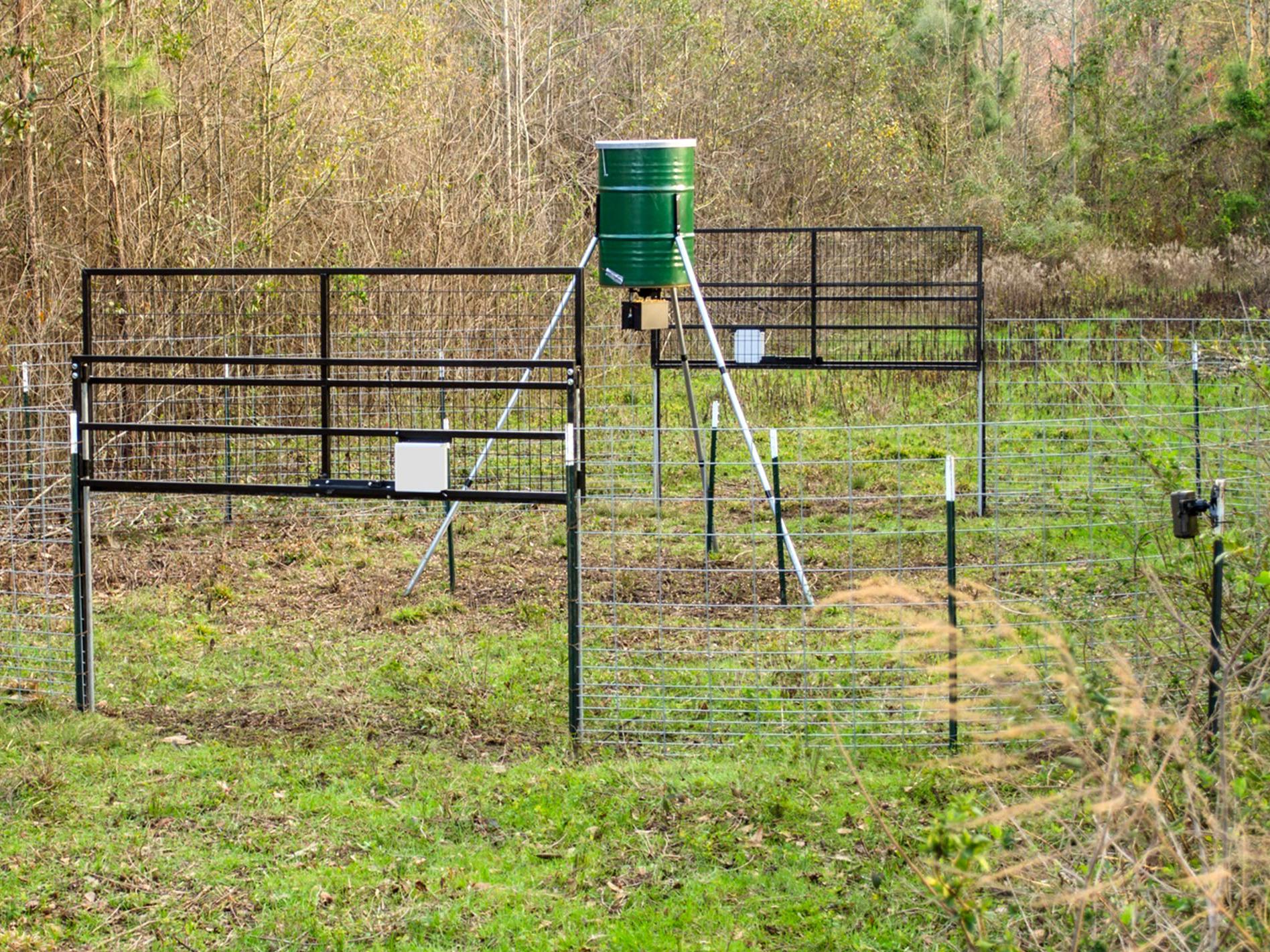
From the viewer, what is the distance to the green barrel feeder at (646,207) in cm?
933

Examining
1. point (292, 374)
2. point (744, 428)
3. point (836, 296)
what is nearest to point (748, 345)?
point (744, 428)

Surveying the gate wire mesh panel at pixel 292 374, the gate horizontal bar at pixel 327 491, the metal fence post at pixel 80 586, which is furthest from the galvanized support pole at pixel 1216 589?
the gate wire mesh panel at pixel 292 374

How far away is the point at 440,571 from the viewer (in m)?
9.71

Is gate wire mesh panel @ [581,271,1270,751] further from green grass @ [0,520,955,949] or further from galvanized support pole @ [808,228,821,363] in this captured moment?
galvanized support pole @ [808,228,821,363]

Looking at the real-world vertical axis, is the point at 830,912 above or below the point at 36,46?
below

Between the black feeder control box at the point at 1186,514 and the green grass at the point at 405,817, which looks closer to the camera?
the green grass at the point at 405,817

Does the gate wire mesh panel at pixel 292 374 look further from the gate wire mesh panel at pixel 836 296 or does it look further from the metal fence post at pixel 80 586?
the metal fence post at pixel 80 586

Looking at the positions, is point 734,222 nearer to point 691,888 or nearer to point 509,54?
→ point 509,54

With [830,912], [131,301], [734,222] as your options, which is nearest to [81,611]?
[830,912]

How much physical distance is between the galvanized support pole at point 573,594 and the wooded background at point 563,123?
6082mm

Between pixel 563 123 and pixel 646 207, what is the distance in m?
10.3

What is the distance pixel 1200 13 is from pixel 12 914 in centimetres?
2685

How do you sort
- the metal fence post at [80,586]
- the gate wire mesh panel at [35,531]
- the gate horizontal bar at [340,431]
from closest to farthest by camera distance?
the gate horizontal bar at [340,431], the metal fence post at [80,586], the gate wire mesh panel at [35,531]

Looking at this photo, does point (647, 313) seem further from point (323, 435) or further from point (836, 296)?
point (836, 296)
